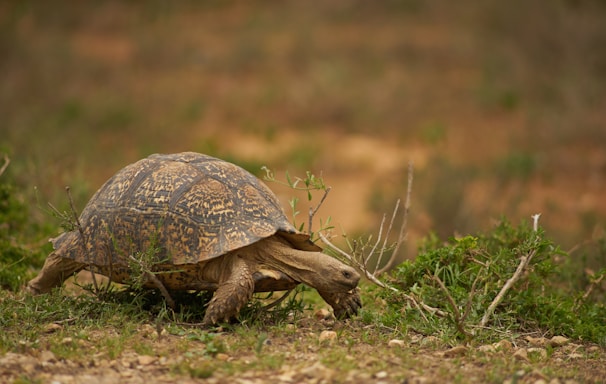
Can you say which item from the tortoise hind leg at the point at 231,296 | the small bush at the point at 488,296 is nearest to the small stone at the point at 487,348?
→ the small bush at the point at 488,296

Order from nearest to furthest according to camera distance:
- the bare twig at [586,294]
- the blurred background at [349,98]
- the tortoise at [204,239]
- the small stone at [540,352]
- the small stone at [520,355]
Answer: the small stone at [520,355]
the small stone at [540,352]
the tortoise at [204,239]
the bare twig at [586,294]
the blurred background at [349,98]

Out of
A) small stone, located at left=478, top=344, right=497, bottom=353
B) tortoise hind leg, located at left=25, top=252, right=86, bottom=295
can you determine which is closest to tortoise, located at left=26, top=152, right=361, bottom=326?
tortoise hind leg, located at left=25, top=252, right=86, bottom=295

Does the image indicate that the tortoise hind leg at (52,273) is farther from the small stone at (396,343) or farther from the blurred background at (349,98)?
the blurred background at (349,98)

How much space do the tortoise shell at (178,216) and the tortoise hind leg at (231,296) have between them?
0.16 m

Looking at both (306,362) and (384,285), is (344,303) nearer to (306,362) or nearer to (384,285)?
(384,285)

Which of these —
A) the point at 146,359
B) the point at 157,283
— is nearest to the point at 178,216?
the point at 157,283

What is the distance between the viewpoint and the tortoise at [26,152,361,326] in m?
4.73

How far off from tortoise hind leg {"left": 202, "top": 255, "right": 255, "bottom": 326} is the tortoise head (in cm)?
24

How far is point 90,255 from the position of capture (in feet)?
16.5

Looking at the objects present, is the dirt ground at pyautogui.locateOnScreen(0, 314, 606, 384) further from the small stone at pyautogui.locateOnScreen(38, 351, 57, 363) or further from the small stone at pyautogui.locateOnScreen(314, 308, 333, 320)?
the small stone at pyautogui.locateOnScreen(314, 308, 333, 320)

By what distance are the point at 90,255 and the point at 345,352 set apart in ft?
5.59

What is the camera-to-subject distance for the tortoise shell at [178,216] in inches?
187

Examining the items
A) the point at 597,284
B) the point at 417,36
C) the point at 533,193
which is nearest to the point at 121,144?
the point at 533,193

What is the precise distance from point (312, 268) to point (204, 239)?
2.18 feet
